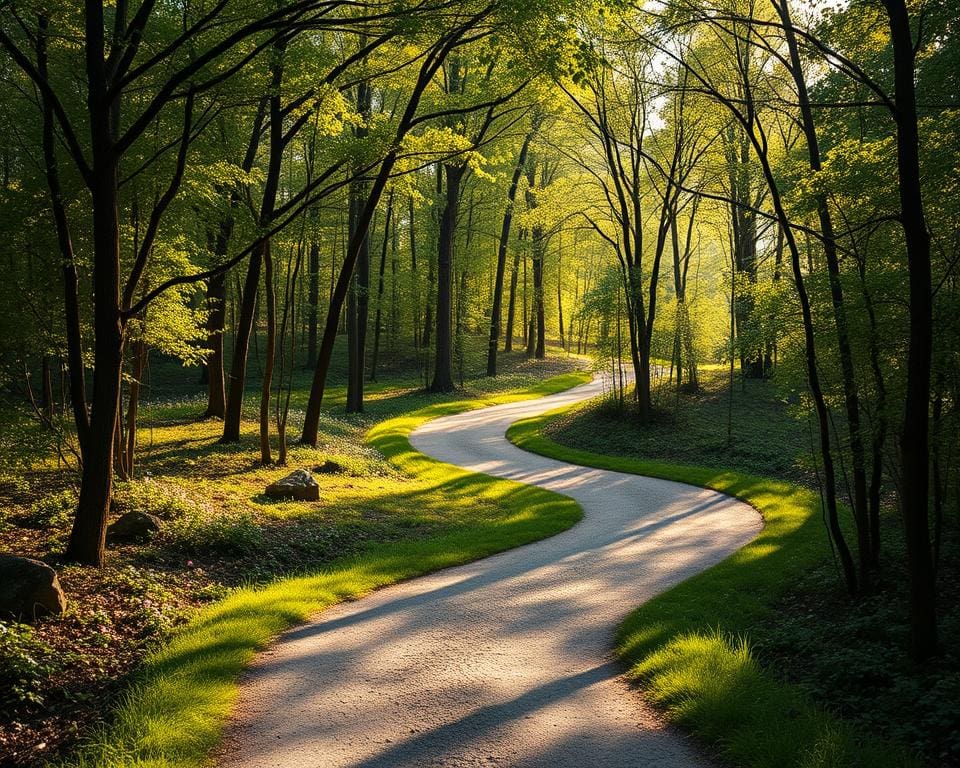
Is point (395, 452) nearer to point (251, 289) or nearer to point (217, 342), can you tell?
point (217, 342)

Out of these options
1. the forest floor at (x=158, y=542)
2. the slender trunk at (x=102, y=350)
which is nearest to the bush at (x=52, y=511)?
the forest floor at (x=158, y=542)

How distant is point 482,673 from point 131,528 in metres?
5.53

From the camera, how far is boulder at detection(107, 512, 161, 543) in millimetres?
8797

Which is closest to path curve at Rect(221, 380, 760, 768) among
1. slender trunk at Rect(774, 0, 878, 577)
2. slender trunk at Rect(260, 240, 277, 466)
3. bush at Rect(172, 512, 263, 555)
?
slender trunk at Rect(774, 0, 878, 577)

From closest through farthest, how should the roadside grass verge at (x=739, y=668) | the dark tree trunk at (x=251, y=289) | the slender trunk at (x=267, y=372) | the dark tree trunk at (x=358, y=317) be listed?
the roadside grass verge at (x=739, y=668) < the slender trunk at (x=267, y=372) < the dark tree trunk at (x=251, y=289) < the dark tree trunk at (x=358, y=317)

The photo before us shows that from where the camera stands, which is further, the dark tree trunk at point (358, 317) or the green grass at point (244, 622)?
the dark tree trunk at point (358, 317)

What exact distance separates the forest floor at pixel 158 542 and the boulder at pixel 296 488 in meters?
0.24

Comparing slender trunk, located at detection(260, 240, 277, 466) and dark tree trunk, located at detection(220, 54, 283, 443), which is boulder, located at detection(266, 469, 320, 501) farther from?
dark tree trunk, located at detection(220, 54, 283, 443)

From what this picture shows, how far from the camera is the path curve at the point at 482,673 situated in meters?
4.57

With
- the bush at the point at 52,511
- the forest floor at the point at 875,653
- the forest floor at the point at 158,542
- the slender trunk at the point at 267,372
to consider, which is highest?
the slender trunk at the point at 267,372

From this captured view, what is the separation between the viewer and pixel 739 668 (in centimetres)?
560

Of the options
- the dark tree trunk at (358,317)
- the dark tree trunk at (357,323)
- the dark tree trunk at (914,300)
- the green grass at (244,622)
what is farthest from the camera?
the dark tree trunk at (357,323)

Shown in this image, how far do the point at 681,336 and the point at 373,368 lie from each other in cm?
1926

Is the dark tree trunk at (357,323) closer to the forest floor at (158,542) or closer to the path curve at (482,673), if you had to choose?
the forest floor at (158,542)
